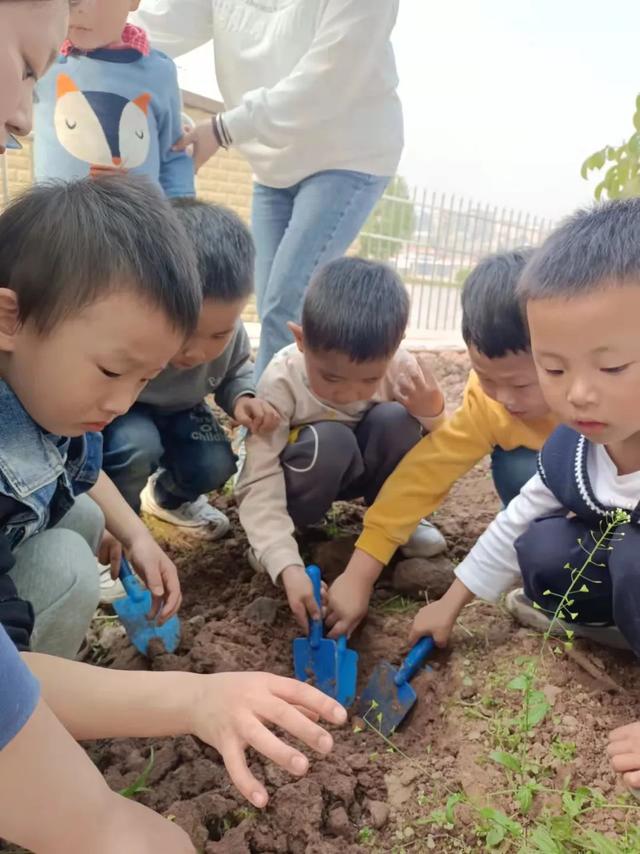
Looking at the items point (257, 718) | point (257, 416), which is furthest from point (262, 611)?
point (257, 718)

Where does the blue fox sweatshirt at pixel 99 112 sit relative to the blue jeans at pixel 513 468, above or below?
above

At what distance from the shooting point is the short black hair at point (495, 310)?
5.64ft

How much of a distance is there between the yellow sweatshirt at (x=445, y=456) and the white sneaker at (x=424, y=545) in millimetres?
187

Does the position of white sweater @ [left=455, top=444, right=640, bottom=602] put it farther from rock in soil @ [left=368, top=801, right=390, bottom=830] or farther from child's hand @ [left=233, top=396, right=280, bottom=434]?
child's hand @ [left=233, top=396, right=280, bottom=434]

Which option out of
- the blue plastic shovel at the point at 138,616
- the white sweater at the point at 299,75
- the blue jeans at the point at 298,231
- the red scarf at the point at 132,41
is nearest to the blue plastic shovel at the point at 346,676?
the blue plastic shovel at the point at 138,616

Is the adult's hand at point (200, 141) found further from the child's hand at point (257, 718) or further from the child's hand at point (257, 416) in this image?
the child's hand at point (257, 718)

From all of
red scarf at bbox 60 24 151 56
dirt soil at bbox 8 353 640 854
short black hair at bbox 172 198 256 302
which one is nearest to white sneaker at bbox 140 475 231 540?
dirt soil at bbox 8 353 640 854

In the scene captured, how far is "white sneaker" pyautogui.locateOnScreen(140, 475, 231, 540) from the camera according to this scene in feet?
7.53

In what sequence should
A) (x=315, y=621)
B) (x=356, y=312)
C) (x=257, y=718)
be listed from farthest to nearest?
1. (x=356, y=312)
2. (x=315, y=621)
3. (x=257, y=718)

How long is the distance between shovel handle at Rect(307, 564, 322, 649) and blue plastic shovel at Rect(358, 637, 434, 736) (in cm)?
15

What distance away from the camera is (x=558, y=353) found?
131 cm

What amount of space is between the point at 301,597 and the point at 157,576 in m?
0.37

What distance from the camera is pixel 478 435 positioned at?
Answer: 196cm

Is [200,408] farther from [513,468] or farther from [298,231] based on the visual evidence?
[513,468]
